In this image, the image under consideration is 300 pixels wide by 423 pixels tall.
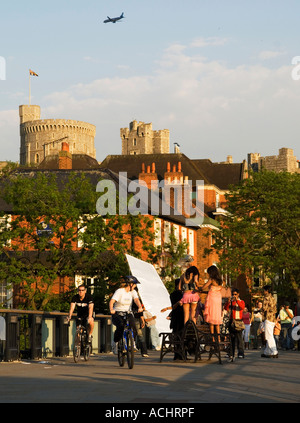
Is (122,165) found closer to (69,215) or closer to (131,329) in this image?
(69,215)

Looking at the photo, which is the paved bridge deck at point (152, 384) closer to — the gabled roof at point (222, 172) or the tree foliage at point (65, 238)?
the tree foliage at point (65, 238)

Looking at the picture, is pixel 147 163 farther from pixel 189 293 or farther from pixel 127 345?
pixel 127 345

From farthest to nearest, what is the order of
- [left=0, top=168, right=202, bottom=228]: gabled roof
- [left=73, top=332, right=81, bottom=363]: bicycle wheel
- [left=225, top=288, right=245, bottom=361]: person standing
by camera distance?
[left=0, top=168, right=202, bottom=228]: gabled roof < [left=225, top=288, right=245, bottom=361]: person standing < [left=73, top=332, right=81, bottom=363]: bicycle wheel

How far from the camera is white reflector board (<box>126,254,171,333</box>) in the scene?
29.6m

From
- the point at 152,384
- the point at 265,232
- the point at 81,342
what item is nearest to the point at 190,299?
the point at 81,342

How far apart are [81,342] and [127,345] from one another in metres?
3.47

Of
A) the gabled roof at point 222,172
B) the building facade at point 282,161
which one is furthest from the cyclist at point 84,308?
the building facade at point 282,161

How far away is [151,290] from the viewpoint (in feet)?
100

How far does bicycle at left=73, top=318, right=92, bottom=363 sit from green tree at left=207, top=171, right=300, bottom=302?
131 ft

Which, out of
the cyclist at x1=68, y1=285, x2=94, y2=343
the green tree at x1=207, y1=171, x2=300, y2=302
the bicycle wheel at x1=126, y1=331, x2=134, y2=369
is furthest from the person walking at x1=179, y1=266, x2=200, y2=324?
the green tree at x1=207, y1=171, x2=300, y2=302

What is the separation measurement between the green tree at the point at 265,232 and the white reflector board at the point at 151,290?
91.5 feet

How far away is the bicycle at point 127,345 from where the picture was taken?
16.4m

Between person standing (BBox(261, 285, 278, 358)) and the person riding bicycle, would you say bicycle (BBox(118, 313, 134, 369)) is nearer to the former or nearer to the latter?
the person riding bicycle
